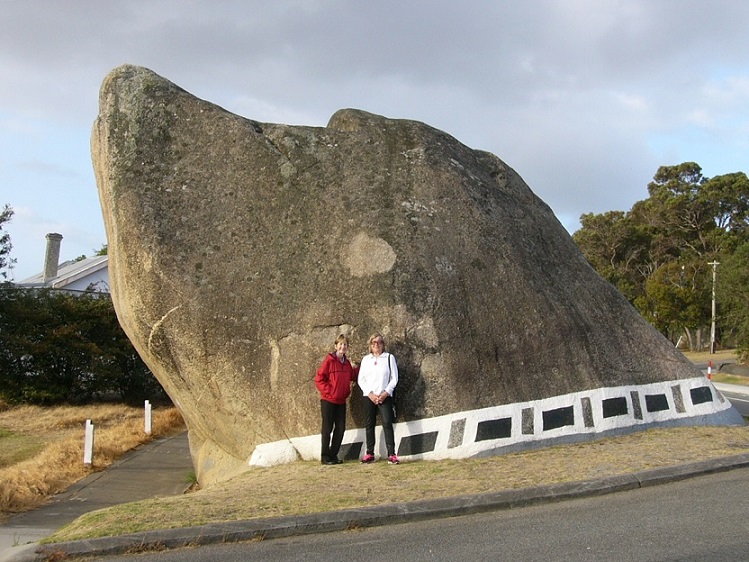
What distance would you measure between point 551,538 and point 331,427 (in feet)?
10.4

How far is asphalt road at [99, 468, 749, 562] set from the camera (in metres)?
5.11

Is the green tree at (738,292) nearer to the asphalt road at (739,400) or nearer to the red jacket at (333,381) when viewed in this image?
the asphalt road at (739,400)

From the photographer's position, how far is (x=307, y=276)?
8.52 meters

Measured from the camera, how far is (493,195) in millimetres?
9836

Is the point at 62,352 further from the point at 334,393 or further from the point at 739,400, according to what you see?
the point at 739,400

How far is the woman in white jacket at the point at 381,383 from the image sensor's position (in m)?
7.94

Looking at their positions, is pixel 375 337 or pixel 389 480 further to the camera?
pixel 375 337

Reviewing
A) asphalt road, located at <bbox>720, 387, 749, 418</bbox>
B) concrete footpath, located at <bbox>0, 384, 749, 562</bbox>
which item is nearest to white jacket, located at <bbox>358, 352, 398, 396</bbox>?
concrete footpath, located at <bbox>0, 384, 749, 562</bbox>

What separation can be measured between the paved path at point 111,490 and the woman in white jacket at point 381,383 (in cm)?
336

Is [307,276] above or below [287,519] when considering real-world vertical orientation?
above

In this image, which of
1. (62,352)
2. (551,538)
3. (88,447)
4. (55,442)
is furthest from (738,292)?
(551,538)

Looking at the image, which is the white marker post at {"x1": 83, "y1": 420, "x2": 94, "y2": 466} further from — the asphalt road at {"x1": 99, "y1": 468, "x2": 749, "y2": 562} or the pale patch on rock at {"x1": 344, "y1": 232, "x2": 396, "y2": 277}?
the asphalt road at {"x1": 99, "y1": 468, "x2": 749, "y2": 562}

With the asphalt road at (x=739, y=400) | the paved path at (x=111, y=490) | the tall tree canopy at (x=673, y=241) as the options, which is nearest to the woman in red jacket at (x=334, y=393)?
the paved path at (x=111, y=490)

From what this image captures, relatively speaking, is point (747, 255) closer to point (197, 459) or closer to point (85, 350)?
point (85, 350)
